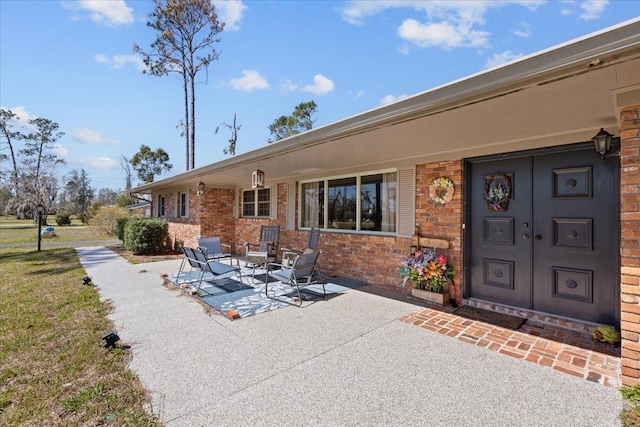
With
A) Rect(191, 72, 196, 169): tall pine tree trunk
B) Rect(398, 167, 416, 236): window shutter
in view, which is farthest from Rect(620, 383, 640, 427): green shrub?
Rect(191, 72, 196, 169): tall pine tree trunk

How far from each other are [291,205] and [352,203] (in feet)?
6.34

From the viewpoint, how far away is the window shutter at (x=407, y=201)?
5.14 metres

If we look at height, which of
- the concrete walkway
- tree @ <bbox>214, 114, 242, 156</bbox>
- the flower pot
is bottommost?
the concrete walkway

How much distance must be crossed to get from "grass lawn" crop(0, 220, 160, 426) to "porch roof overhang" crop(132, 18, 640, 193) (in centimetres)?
307

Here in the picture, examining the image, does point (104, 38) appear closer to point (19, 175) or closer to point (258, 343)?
point (258, 343)

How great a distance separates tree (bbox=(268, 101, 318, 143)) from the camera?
803 inches

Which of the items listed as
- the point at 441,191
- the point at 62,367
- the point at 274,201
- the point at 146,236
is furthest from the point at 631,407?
the point at 146,236

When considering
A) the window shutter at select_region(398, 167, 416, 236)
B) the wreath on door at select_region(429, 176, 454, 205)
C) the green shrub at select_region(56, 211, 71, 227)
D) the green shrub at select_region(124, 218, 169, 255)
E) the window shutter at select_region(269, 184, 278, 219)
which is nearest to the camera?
the wreath on door at select_region(429, 176, 454, 205)

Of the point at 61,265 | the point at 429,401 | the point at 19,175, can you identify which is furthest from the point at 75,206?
the point at 429,401

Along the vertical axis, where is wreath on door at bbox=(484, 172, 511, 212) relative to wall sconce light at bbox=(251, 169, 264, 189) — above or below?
below

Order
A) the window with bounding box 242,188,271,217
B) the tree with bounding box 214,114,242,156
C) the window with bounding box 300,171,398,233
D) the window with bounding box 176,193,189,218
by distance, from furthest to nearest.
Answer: the tree with bounding box 214,114,242,156
the window with bounding box 176,193,189,218
the window with bounding box 242,188,271,217
the window with bounding box 300,171,398,233

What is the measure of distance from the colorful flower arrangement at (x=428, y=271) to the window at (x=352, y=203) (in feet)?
2.96

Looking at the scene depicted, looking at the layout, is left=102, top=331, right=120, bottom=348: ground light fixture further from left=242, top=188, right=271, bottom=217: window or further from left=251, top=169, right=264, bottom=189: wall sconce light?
left=242, top=188, right=271, bottom=217: window

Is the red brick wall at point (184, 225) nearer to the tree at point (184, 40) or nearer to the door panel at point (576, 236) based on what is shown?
the tree at point (184, 40)
